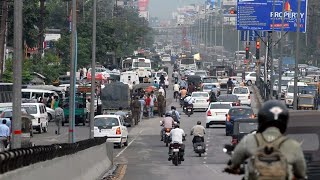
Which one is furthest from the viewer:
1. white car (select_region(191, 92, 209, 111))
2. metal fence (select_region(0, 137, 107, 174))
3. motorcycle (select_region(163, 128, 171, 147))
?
white car (select_region(191, 92, 209, 111))

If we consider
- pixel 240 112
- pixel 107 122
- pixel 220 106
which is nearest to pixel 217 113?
pixel 220 106

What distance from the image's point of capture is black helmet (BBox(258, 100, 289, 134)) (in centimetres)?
880

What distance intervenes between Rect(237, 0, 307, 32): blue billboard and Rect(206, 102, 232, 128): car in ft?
83.9

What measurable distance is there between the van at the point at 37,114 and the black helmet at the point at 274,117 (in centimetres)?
4445

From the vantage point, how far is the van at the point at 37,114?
175 feet

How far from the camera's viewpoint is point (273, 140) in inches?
340

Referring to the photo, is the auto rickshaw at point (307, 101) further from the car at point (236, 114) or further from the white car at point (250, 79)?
the white car at point (250, 79)

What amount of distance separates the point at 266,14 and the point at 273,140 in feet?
243

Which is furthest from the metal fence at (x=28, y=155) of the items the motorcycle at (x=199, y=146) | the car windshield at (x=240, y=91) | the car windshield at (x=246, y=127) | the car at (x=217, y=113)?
the car windshield at (x=240, y=91)

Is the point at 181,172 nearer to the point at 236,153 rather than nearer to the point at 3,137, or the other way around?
the point at 3,137

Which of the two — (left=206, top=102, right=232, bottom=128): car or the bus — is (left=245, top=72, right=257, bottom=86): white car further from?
(left=206, top=102, right=232, bottom=128): car

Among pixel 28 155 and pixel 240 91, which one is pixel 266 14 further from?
pixel 28 155

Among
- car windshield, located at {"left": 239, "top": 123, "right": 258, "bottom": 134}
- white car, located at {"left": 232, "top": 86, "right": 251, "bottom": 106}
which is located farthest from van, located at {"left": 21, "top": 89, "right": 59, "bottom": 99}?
car windshield, located at {"left": 239, "top": 123, "right": 258, "bottom": 134}

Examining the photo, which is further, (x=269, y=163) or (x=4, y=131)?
(x=4, y=131)
